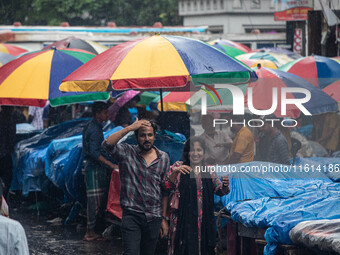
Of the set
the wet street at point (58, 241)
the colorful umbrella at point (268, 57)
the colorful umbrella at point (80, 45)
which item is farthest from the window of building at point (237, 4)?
the wet street at point (58, 241)

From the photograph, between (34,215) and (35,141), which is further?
(35,141)

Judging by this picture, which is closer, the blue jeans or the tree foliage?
the blue jeans

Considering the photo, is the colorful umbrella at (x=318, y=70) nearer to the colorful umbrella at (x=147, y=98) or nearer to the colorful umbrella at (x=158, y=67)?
the colorful umbrella at (x=147, y=98)

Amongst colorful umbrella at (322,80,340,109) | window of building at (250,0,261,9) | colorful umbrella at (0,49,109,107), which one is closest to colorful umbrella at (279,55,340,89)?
colorful umbrella at (322,80,340,109)

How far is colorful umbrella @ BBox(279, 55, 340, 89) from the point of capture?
41.9ft

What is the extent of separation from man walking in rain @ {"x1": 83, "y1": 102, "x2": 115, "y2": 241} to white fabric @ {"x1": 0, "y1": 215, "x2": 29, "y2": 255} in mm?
5492

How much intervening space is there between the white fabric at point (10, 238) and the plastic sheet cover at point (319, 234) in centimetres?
263

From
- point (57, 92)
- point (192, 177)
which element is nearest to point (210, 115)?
point (57, 92)

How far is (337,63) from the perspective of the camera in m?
13.2

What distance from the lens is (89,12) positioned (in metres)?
55.2

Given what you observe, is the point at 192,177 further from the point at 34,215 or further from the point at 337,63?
the point at 337,63

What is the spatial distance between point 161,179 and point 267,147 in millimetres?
3137

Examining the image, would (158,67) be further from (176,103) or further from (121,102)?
(121,102)

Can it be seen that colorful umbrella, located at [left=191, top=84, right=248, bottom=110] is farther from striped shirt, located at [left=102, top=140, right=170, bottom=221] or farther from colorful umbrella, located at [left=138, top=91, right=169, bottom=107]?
striped shirt, located at [left=102, top=140, right=170, bottom=221]
